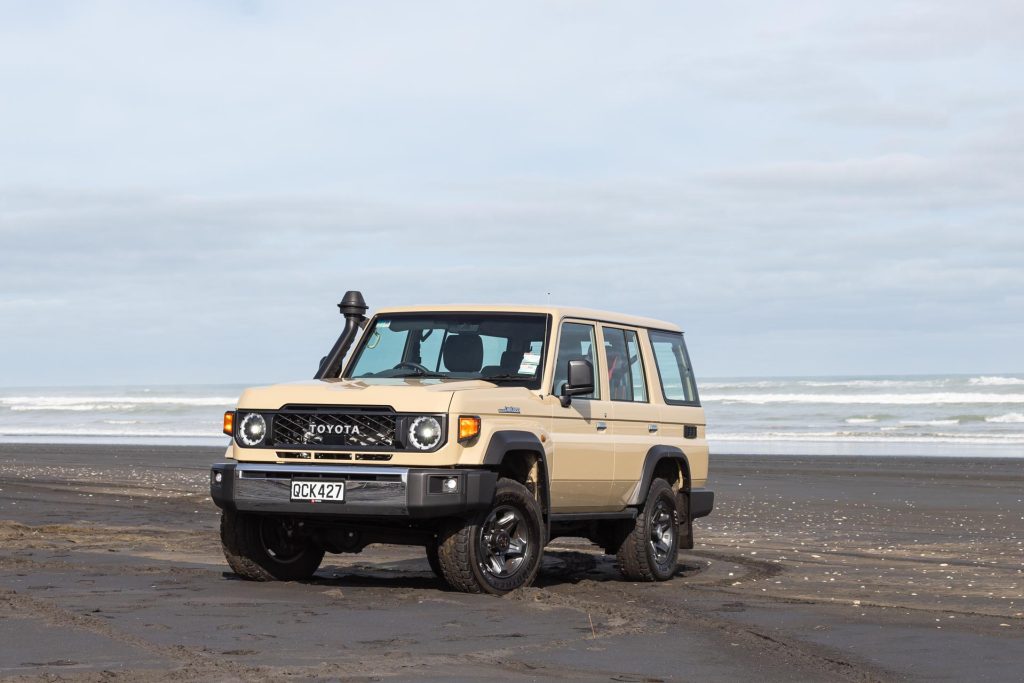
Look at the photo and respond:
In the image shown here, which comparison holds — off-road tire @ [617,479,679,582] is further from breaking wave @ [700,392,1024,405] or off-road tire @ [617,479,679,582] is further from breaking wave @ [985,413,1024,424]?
breaking wave @ [700,392,1024,405]

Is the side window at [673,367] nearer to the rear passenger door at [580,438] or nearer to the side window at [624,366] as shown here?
the side window at [624,366]

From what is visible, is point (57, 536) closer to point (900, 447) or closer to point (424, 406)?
point (424, 406)

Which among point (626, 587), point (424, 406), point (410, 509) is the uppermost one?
point (424, 406)

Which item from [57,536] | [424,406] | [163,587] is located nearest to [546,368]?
[424,406]

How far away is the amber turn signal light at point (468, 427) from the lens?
940cm

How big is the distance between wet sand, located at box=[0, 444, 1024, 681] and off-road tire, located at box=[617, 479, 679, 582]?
21 centimetres

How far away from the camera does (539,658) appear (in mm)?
7320

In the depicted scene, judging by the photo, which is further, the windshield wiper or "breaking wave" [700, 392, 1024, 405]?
"breaking wave" [700, 392, 1024, 405]

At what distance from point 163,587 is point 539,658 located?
11.5ft

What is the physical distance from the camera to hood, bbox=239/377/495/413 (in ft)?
30.7

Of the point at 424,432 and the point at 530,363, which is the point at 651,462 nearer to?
the point at 530,363

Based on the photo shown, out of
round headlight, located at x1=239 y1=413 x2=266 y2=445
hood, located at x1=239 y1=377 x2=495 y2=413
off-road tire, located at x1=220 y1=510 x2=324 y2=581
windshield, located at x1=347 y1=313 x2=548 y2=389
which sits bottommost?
off-road tire, located at x1=220 y1=510 x2=324 y2=581

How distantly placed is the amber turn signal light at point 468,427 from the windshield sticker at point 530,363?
3.20 ft

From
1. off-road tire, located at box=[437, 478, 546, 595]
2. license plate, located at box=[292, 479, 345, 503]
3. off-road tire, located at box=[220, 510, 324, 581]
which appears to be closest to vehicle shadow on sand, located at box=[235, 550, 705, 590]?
off-road tire, located at box=[220, 510, 324, 581]
